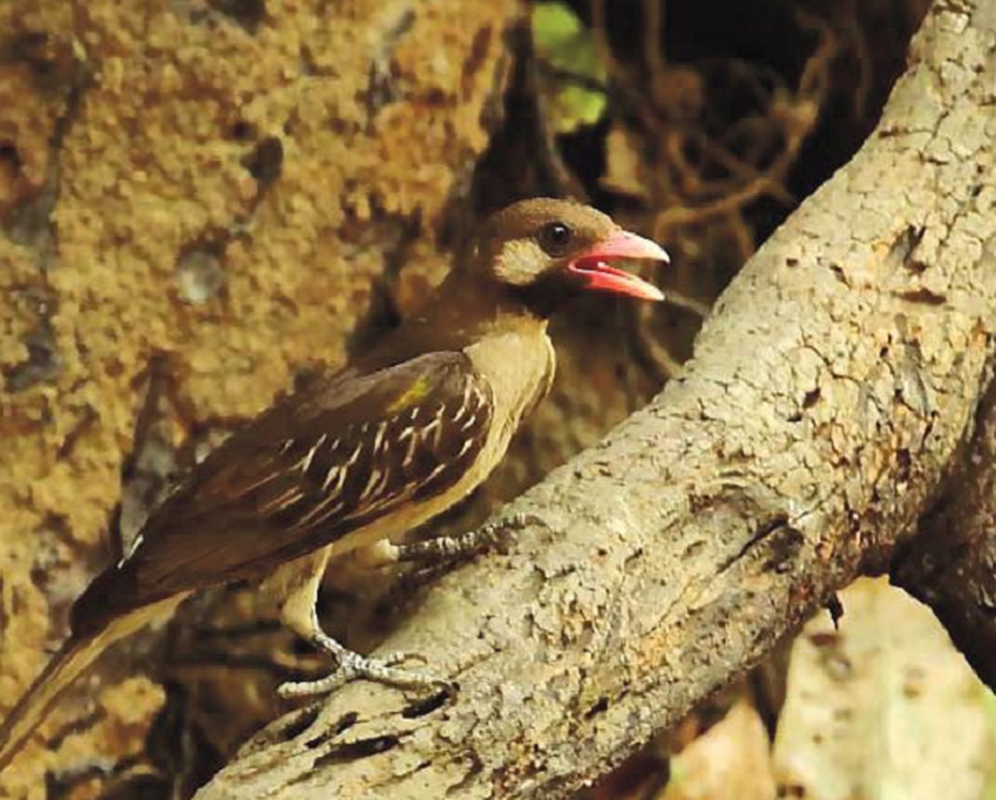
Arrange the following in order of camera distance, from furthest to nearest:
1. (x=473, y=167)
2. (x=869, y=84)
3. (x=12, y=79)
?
(x=869, y=84) < (x=473, y=167) < (x=12, y=79)

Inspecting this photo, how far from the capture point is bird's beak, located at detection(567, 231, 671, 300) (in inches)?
95.3

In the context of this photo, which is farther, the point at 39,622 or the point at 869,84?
the point at 869,84

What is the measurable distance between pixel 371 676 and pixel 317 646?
0.96ft

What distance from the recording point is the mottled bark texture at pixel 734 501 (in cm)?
208

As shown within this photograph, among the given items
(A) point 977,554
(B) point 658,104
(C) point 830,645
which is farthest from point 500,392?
(B) point 658,104

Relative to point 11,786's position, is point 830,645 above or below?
below

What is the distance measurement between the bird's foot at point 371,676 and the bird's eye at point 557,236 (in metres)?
0.57

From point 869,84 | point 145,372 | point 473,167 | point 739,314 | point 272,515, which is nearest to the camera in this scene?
point 272,515

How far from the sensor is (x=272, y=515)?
2.38 meters

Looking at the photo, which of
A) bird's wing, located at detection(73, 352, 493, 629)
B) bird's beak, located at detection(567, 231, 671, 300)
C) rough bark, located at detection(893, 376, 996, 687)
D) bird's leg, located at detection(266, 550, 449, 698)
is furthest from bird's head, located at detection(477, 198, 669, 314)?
rough bark, located at detection(893, 376, 996, 687)

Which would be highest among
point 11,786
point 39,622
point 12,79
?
point 12,79

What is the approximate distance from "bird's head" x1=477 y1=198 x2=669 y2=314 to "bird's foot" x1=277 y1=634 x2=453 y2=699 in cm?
54

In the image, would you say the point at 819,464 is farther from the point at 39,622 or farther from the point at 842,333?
the point at 39,622

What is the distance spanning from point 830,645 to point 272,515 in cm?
159
